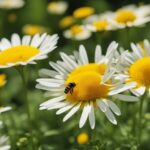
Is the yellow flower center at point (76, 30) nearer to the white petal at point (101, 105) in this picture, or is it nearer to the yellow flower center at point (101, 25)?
the yellow flower center at point (101, 25)

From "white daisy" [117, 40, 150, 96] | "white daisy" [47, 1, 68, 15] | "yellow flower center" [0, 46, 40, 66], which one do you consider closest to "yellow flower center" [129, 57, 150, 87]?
"white daisy" [117, 40, 150, 96]

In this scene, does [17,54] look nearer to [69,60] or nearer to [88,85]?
[69,60]

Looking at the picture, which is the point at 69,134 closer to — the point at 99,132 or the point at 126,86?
the point at 99,132

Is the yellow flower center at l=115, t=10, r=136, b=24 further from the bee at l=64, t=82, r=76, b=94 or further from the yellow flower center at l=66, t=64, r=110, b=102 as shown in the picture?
the bee at l=64, t=82, r=76, b=94

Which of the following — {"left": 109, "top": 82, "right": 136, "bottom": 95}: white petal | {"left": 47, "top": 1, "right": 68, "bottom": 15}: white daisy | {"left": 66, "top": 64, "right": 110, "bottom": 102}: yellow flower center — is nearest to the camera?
{"left": 109, "top": 82, "right": 136, "bottom": 95}: white petal

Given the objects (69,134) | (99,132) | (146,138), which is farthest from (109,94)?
(69,134)

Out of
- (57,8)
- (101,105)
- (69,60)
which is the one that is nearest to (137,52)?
(69,60)

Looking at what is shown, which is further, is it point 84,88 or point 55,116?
point 55,116
